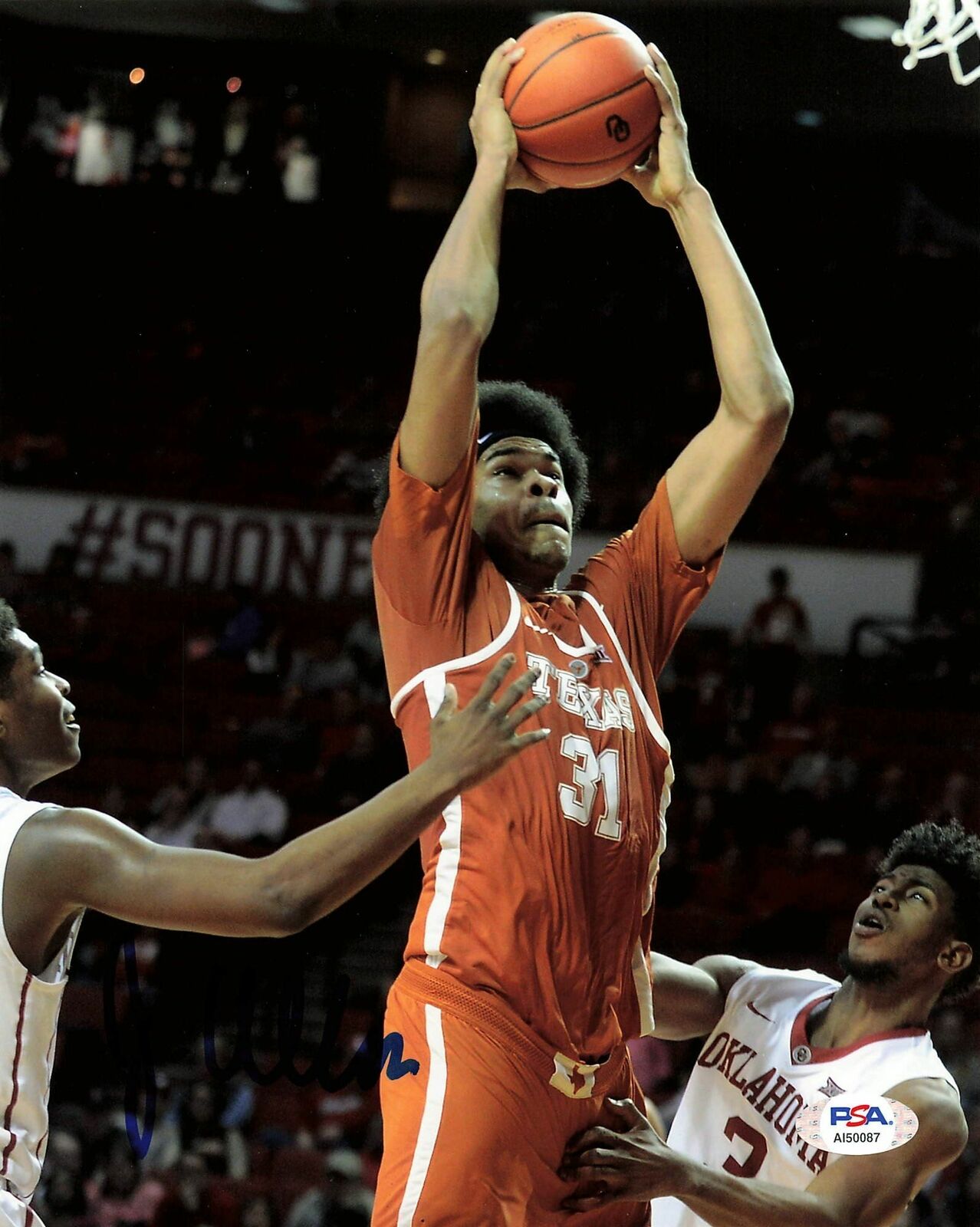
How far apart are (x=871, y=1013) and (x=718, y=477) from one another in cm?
125

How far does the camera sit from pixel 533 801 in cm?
255

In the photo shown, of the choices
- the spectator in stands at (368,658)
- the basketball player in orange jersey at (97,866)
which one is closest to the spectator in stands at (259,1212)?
the spectator in stands at (368,658)

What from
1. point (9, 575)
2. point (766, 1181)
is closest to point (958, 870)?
point (766, 1181)

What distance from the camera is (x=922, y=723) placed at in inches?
365

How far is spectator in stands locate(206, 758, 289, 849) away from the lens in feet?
29.4

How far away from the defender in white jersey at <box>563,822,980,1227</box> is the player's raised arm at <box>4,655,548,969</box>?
137 cm

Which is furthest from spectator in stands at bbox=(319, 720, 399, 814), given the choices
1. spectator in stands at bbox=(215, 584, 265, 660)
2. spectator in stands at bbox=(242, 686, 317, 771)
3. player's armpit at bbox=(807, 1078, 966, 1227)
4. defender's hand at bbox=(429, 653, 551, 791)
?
defender's hand at bbox=(429, 653, 551, 791)

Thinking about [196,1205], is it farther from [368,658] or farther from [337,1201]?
[368,658]

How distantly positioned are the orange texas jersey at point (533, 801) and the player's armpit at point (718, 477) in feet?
0.85

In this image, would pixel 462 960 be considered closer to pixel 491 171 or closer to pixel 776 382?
pixel 776 382

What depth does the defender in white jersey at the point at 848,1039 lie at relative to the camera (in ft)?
10.2
